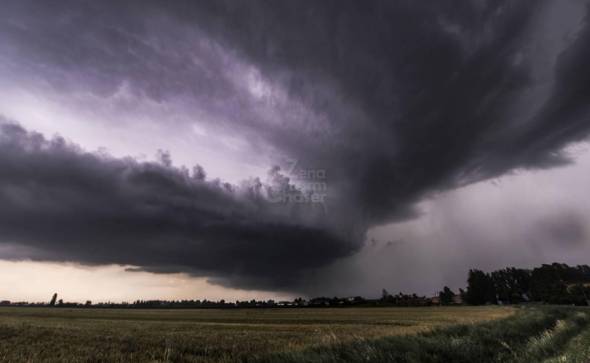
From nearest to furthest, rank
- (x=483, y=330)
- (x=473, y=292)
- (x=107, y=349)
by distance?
(x=107, y=349) → (x=483, y=330) → (x=473, y=292)

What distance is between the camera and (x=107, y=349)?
15.0 meters

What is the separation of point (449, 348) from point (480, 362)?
3.34ft

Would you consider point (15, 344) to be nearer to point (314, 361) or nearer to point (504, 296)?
point (314, 361)

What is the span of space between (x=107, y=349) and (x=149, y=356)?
425 cm

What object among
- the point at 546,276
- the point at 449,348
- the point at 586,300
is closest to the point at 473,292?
the point at 546,276

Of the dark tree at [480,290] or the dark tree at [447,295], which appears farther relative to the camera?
the dark tree at [447,295]

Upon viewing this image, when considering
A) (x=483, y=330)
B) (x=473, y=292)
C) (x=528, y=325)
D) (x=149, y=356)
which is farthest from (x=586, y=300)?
(x=149, y=356)

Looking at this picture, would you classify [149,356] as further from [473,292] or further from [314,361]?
[473,292]

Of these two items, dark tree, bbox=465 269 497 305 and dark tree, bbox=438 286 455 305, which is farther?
dark tree, bbox=438 286 455 305

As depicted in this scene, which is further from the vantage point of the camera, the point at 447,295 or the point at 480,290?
the point at 447,295

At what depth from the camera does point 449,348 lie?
11.3 meters

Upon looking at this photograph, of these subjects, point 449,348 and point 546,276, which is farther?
point 546,276

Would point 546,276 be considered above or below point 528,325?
above

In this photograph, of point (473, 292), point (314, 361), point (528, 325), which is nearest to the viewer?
point (314, 361)
